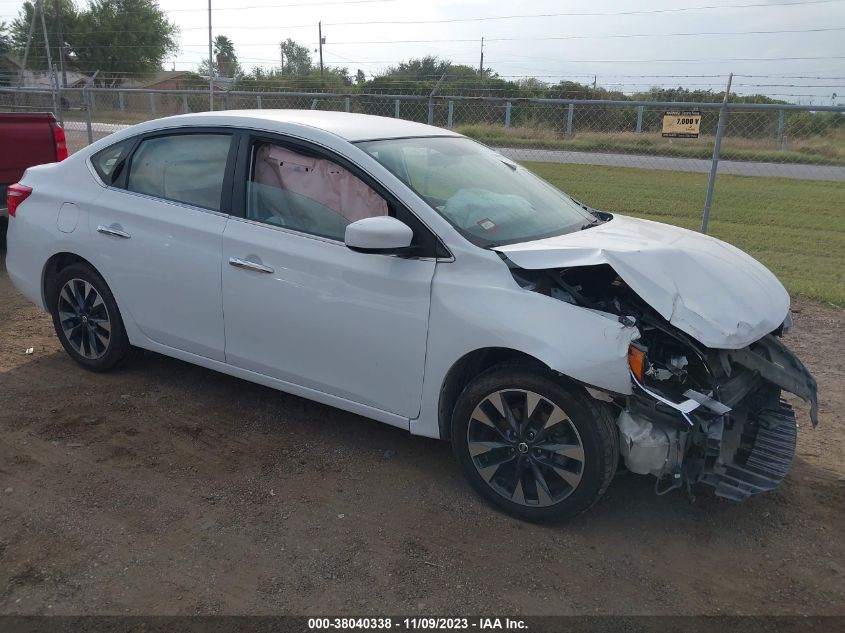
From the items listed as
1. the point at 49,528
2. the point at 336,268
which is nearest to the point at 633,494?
the point at 336,268

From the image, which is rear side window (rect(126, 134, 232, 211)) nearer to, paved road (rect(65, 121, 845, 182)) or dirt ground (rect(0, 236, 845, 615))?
dirt ground (rect(0, 236, 845, 615))

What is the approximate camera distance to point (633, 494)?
3.77 m

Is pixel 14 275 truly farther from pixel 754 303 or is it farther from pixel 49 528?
pixel 754 303

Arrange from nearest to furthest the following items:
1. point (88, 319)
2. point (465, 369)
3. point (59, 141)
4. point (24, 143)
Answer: point (465, 369), point (88, 319), point (24, 143), point (59, 141)

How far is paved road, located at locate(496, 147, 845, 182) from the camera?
15961mm

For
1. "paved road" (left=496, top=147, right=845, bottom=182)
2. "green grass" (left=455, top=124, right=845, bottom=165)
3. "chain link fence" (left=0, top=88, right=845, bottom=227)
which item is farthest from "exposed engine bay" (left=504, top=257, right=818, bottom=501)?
"green grass" (left=455, top=124, right=845, bottom=165)

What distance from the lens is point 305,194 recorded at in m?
3.97

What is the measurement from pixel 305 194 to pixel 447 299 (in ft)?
3.54

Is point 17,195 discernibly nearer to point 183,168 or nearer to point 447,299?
point 183,168

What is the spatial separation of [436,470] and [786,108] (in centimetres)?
602

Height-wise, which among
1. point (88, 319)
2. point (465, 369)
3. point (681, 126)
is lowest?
point (88, 319)

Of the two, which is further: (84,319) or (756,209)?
(756,209)

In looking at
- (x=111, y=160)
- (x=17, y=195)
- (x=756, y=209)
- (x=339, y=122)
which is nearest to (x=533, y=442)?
(x=339, y=122)

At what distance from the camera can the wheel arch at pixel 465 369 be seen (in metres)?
3.40
